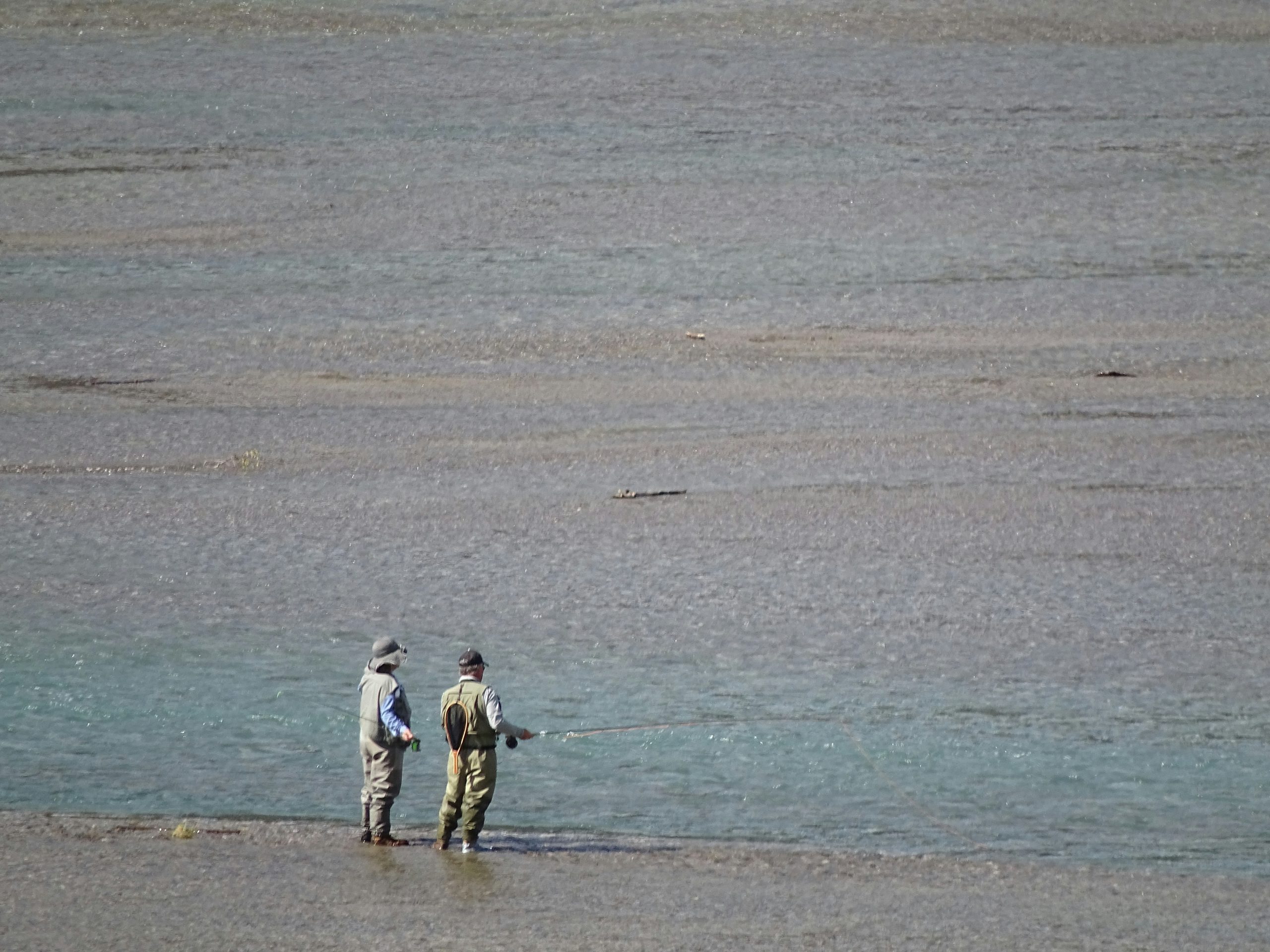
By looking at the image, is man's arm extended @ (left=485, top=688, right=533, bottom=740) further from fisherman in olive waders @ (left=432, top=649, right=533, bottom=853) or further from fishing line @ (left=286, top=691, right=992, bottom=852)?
fishing line @ (left=286, top=691, right=992, bottom=852)

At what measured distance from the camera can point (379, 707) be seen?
10.5 m

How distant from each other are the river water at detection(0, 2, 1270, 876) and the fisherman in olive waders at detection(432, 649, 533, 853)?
143 cm

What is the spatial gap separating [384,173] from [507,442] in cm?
577

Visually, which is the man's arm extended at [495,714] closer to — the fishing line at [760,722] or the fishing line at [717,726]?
the fishing line at [717,726]

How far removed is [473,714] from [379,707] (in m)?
0.58

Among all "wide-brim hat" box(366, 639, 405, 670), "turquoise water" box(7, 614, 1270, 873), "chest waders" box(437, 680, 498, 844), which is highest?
"wide-brim hat" box(366, 639, 405, 670)

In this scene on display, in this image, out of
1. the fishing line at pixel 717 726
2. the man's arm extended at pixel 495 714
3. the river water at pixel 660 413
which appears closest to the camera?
the man's arm extended at pixel 495 714

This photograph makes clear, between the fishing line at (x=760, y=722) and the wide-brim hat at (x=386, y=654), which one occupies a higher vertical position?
the wide-brim hat at (x=386, y=654)

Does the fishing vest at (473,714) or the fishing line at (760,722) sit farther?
the fishing line at (760,722)

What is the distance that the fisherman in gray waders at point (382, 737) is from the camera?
10477mm

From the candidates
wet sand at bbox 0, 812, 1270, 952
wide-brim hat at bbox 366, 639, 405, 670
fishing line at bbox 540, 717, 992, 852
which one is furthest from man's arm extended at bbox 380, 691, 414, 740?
fishing line at bbox 540, 717, 992, 852

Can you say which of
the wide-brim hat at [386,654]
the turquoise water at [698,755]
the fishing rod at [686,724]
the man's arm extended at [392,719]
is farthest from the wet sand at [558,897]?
the fishing rod at [686,724]

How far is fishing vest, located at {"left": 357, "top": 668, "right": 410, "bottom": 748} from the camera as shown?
10.5 meters

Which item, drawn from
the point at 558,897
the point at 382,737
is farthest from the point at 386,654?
the point at 558,897
